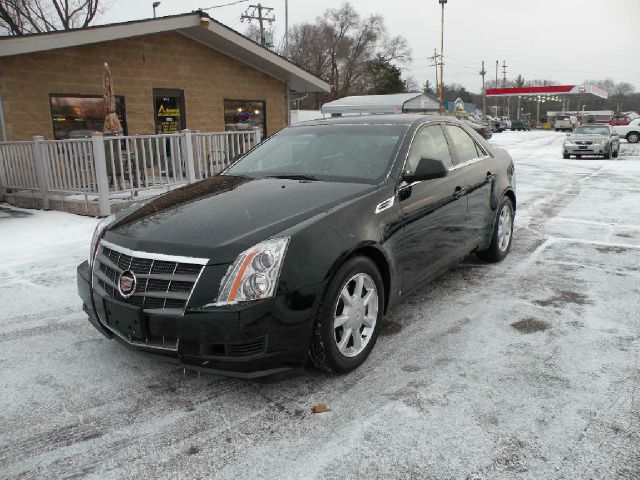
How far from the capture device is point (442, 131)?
187 inches

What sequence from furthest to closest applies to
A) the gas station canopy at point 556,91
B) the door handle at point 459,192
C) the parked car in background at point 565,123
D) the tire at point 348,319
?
the gas station canopy at point 556,91 → the parked car in background at point 565,123 → the door handle at point 459,192 → the tire at point 348,319

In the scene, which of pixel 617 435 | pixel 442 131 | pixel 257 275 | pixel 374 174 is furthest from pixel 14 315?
pixel 617 435

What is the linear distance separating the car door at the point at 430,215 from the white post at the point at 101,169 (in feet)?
→ 18.7

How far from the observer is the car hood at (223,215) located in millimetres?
2842

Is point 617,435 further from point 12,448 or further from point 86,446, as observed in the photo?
point 12,448

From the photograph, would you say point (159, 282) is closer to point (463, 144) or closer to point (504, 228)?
point (463, 144)

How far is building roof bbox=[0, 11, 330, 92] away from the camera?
10.2 metres

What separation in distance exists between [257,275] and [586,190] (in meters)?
10.8

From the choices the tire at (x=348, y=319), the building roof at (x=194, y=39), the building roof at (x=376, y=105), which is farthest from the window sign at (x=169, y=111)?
the building roof at (x=376, y=105)

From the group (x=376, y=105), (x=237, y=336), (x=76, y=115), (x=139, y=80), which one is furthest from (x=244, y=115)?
(x=376, y=105)

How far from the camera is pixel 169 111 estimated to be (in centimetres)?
1363

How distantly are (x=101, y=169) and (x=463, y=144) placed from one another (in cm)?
577

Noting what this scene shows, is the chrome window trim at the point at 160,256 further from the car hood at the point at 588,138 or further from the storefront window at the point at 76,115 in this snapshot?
the car hood at the point at 588,138

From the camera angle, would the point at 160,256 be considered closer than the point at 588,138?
Yes
